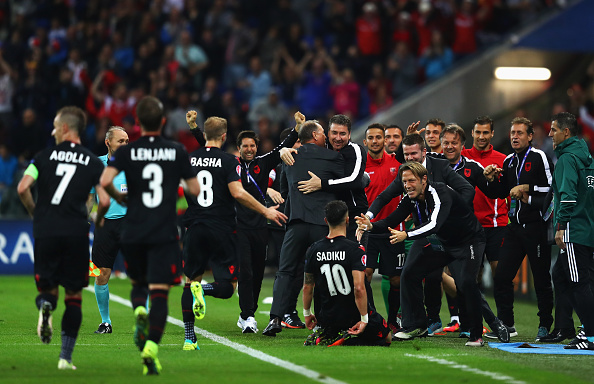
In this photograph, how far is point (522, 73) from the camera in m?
22.3

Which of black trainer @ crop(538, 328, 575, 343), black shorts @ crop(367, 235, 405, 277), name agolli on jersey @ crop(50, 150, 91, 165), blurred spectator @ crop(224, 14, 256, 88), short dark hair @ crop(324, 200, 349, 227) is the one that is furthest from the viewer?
blurred spectator @ crop(224, 14, 256, 88)

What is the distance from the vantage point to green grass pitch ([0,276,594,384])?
7.81m

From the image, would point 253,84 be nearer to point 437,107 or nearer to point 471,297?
point 437,107

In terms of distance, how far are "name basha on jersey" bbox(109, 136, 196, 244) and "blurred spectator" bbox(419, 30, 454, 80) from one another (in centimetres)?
1534

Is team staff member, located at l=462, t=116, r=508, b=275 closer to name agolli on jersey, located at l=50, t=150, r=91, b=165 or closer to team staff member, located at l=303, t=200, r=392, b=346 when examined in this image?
team staff member, located at l=303, t=200, r=392, b=346

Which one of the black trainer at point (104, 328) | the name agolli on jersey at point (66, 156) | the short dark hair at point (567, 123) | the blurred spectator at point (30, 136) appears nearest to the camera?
the name agolli on jersey at point (66, 156)

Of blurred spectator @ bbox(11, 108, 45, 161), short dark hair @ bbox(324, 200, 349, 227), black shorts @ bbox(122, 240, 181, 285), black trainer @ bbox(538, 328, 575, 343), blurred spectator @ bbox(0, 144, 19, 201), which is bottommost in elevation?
black trainer @ bbox(538, 328, 575, 343)

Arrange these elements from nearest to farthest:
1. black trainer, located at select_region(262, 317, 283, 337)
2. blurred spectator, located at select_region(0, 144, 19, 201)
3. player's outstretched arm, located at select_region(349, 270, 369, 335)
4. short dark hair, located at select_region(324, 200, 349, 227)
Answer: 1. player's outstretched arm, located at select_region(349, 270, 369, 335)
2. short dark hair, located at select_region(324, 200, 349, 227)
3. black trainer, located at select_region(262, 317, 283, 337)
4. blurred spectator, located at select_region(0, 144, 19, 201)

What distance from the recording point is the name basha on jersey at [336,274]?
967 centimetres

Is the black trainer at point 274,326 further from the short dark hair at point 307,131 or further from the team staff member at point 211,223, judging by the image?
the short dark hair at point 307,131

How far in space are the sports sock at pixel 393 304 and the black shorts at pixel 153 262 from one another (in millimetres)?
4067

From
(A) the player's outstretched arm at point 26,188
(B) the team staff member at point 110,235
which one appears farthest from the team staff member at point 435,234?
(A) the player's outstretched arm at point 26,188

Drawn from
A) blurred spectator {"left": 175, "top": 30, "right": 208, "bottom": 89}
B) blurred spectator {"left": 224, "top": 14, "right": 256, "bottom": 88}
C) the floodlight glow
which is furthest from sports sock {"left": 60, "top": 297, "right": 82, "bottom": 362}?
blurred spectator {"left": 224, "top": 14, "right": 256, "bottom": 88}

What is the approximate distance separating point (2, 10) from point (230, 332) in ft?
56.2
